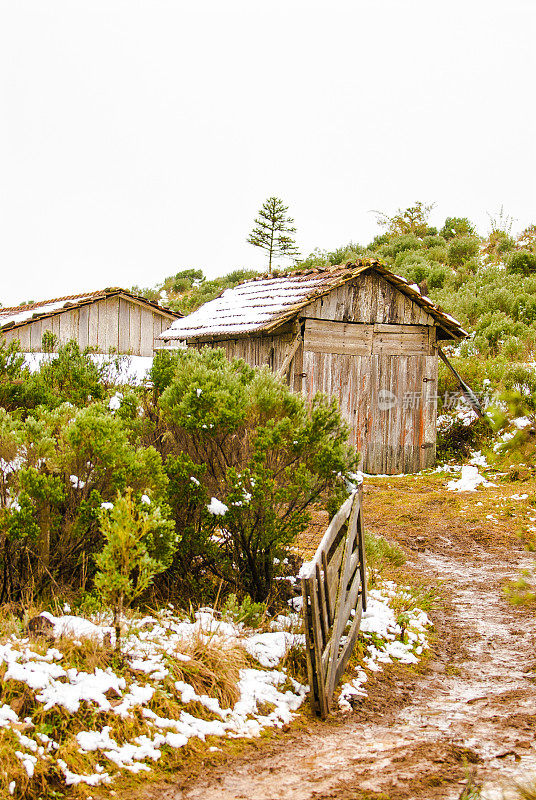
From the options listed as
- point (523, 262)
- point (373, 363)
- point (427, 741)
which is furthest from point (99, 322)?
point (427, 741)

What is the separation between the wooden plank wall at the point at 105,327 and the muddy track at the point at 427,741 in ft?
50.6

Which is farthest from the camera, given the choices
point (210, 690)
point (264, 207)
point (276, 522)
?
point (264, 207)

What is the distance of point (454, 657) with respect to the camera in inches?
251

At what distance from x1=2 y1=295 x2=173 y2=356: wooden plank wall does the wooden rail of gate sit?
14.6 meters

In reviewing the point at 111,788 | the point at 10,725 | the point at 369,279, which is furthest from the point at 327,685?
the point at 369,279

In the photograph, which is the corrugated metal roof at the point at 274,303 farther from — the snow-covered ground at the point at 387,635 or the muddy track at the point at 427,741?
the muddy track at the point at 427,741

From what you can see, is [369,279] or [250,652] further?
[369,279]

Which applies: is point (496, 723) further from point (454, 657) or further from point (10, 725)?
point (10, 725)

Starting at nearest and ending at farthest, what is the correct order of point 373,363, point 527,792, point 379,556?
point 527,792, point 379,556, point 373,363

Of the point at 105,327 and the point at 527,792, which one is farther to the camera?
the point at 105,327

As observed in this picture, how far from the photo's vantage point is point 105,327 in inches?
850

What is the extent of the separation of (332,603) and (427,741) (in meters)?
1.21

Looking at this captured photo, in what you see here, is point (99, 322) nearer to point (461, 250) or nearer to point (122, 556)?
point (122, 556)

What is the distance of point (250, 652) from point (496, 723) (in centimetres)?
177
